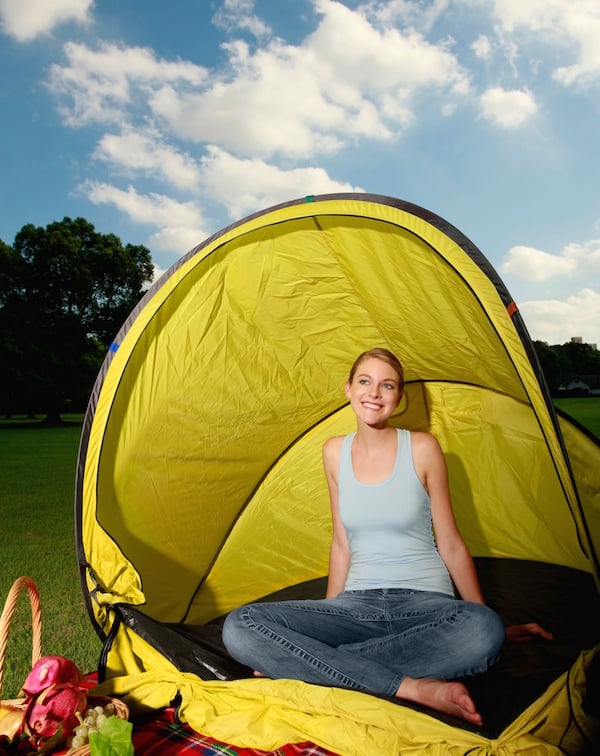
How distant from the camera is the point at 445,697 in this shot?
174 centimetres

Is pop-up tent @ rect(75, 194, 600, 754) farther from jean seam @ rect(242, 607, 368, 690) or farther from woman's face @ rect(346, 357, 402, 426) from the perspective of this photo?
woman's face @ rect(346, 357, 402, 426)

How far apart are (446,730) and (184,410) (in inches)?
62.3

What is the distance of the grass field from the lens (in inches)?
109

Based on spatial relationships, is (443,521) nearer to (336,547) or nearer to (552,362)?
(336,547)

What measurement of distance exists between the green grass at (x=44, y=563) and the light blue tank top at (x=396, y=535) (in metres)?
1.22

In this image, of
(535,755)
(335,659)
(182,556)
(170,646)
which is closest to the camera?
(535,755)

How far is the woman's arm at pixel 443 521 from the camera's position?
2121 mm

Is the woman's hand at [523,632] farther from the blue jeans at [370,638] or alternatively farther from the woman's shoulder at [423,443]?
the woman's shoulder at [423,443]

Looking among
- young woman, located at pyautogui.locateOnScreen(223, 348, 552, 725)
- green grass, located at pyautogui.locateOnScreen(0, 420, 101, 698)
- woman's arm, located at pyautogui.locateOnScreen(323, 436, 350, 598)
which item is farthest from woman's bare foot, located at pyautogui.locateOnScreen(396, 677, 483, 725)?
green grass, located at pyautogui.locateOnScreen(0, 420, 101, 698)

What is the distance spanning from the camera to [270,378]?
3.03 m

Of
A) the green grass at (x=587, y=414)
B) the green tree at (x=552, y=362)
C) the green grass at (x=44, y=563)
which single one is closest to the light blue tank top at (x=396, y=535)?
the green grass at (x=44, y=563)

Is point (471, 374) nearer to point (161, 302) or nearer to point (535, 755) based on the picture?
point (161, 302)

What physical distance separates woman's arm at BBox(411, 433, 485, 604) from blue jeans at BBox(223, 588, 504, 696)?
9cm

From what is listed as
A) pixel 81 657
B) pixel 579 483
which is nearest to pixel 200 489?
pixel 81 657
